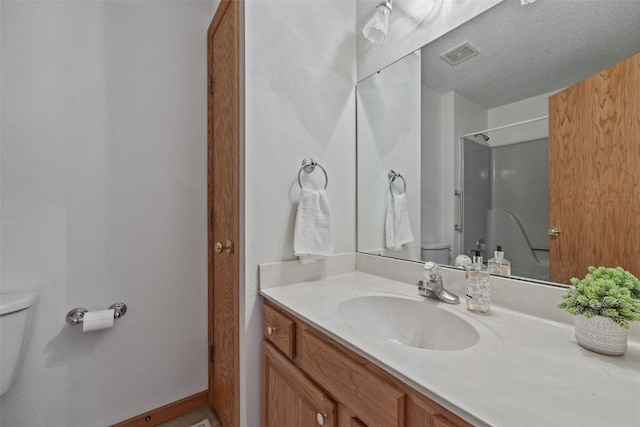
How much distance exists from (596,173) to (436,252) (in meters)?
0.53

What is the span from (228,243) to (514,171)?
43.9 inches

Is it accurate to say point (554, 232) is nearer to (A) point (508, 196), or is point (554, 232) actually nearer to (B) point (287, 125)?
(A) point (508, 196)

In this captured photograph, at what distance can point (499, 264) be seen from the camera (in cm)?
84

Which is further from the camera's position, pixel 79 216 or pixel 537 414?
pixel 79 216

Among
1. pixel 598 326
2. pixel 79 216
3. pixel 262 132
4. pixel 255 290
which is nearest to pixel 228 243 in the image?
pixel 255 290

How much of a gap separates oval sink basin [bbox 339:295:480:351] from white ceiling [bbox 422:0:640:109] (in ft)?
2.42

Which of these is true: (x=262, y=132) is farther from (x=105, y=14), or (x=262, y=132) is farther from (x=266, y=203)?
(x=105, y=14)

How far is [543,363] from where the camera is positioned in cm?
51

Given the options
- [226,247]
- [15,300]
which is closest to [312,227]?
[226,247]

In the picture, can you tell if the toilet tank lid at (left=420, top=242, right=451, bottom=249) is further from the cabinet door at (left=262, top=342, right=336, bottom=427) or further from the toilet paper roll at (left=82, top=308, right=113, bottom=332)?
the toilet paper roll at (left=82, top=308, right=113, bottom=332)

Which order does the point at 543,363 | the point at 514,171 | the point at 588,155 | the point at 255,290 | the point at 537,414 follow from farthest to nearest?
the point at 255,290 < the point at 514,171 < the point at 588,155 < the point at 543,363 < the point at 537,414

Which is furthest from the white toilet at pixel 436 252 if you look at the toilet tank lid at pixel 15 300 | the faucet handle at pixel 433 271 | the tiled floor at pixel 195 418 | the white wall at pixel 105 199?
the toilet tank lid at pixel 15 300


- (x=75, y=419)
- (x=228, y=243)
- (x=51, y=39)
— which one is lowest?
(x=75, y=419)

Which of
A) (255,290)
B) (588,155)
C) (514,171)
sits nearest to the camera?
(588,155)
